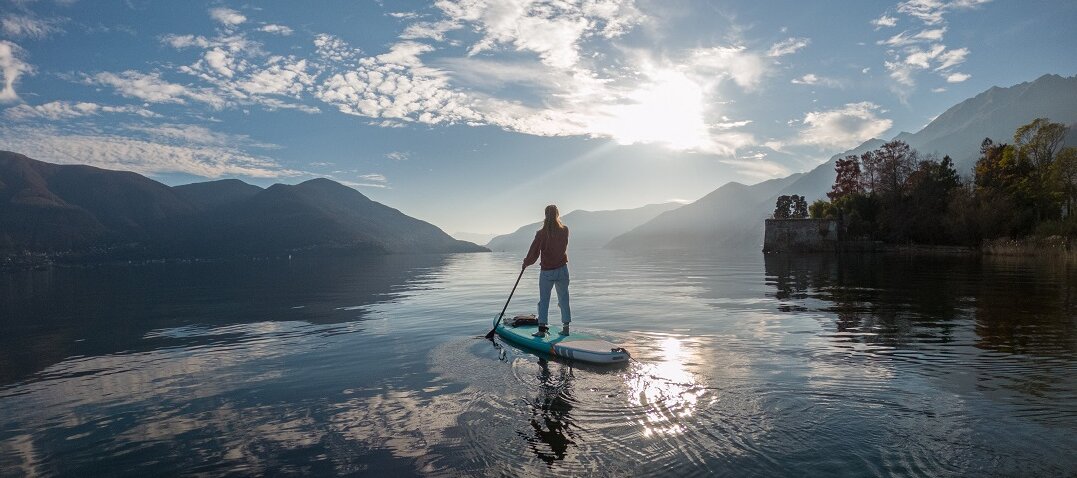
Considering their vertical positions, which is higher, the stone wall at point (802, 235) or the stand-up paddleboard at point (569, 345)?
the stone wall at point (802, 235)

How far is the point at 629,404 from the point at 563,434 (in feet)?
5.23

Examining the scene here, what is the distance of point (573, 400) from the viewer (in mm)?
8273

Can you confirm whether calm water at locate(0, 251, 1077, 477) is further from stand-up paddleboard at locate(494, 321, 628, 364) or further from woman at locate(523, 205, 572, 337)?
woman at locate(523, 205, 572, 337)

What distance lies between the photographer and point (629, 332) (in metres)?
15.3

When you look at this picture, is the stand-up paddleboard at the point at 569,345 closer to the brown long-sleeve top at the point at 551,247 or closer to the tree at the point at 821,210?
the brown long-sleeve top at the point at 551,247

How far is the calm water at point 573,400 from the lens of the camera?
593cm

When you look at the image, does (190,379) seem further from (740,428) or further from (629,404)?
(740,428)

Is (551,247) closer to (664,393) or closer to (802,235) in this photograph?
(664,393)

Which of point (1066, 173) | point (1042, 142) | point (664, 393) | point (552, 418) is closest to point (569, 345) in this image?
point (664, 393)

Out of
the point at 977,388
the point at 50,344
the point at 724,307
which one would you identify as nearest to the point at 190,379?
the point at 50,344

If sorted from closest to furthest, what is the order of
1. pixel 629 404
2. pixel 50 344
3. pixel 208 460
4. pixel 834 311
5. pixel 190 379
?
pixel 208 460, pixel 629 404, pixel 190 379, pixel 50 344, pixel 834 311

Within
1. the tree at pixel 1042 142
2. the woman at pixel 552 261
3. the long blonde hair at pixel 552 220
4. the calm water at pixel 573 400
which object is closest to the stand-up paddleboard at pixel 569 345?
the calm water at pixel 573 400

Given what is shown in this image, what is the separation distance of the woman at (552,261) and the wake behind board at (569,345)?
523 mm

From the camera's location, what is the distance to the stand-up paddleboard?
1075 cm
